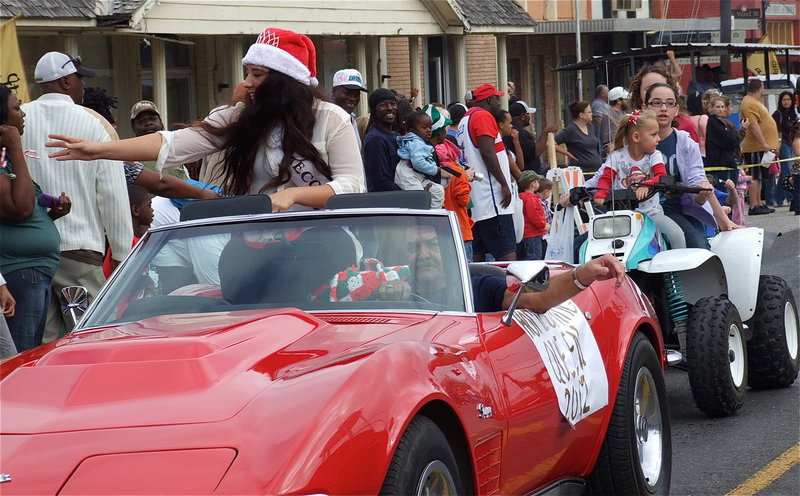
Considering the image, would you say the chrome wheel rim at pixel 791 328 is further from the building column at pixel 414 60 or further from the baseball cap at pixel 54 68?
the building column at pixel 414 60

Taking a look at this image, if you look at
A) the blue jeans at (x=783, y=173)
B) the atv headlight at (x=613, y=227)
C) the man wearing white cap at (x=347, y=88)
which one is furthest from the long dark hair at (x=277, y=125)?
the blue jeans at (x=783, y=173)

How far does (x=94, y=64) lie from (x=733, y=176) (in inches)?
379

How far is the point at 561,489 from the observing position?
5191 mm

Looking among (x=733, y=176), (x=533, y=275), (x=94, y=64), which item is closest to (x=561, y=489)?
(x=533, y=275)

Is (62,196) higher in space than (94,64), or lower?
lower

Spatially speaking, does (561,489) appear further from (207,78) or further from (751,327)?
(207,78)

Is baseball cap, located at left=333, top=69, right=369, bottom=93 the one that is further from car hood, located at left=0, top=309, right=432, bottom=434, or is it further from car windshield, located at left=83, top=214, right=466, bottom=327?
car hood, located at left=0, top=309, right=432, bottom=434

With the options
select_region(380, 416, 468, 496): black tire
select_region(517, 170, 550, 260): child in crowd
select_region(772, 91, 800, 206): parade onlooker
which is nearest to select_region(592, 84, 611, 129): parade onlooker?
select_region(772, 91, 800, 206): parade onlooker

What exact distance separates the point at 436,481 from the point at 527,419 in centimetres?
87

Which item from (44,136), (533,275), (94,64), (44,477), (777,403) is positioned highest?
(94,64)

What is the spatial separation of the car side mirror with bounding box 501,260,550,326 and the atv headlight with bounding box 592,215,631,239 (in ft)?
10.3

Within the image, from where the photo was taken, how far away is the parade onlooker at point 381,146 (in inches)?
418

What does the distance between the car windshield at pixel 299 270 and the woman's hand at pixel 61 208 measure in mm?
1686

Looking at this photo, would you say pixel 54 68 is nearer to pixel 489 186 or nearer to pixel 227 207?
pixel 227 207
